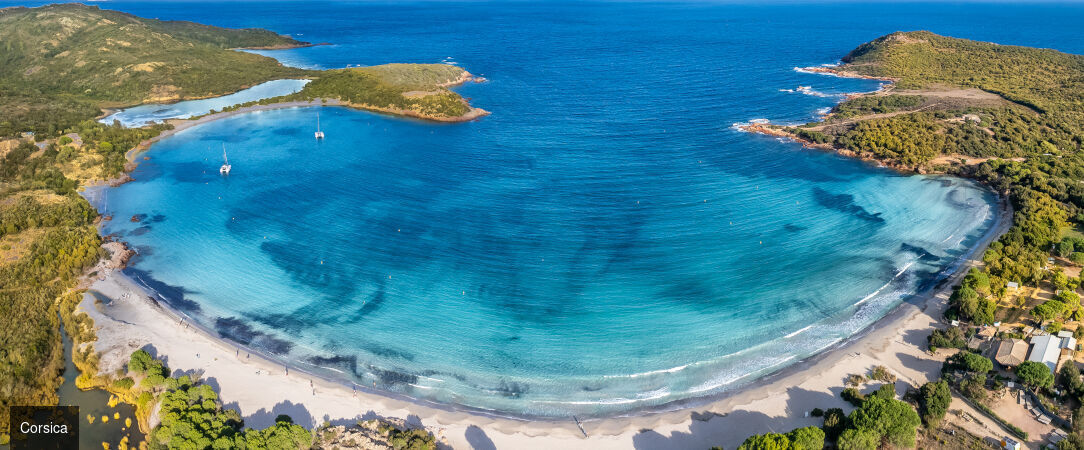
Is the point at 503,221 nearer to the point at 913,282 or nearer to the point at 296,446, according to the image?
the point at 296,446

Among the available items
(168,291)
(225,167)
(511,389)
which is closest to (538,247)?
(511,389)

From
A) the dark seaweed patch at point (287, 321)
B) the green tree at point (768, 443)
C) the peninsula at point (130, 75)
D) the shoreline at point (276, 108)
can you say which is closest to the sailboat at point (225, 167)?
the shoreline at point (276, 108)

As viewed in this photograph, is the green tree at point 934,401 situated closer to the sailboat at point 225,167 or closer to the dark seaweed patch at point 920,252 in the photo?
the dark seaweed patch at point 920,252

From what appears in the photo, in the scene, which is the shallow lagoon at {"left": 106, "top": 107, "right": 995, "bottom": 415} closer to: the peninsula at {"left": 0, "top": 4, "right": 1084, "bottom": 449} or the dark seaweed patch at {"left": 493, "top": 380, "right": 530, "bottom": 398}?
the dark seaweed patch at {"left": 493, "top": 380, "right": 530, "bottom": 398}

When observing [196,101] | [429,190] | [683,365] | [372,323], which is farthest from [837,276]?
[196,101]

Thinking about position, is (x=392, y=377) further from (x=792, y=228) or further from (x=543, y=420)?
(x=792, y=228)

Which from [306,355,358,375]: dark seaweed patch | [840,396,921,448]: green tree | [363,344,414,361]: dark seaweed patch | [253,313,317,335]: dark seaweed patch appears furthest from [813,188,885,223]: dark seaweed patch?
[253,313,317,335]: dark seaweed patch
